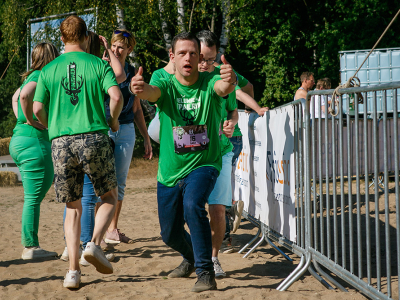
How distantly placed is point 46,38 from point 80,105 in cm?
1094

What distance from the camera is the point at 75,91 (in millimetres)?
3549

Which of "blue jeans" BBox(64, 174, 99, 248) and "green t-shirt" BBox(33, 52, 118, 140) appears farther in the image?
"blue jeans" BBox(64, 174, 99, 248)

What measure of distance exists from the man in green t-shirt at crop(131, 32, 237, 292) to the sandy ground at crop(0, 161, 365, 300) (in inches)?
15.4

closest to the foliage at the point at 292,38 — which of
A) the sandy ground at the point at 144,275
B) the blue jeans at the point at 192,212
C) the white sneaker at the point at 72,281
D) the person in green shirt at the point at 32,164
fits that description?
the sandy ground at the point at 144,275

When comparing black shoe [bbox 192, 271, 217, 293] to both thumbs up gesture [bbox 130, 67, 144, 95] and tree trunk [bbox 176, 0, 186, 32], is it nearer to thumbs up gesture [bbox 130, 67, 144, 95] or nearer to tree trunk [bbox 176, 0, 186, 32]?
thumbs up gesture [bbox 130, 67, 144, 95]

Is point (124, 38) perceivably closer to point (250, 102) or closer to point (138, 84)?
point (250, 102)

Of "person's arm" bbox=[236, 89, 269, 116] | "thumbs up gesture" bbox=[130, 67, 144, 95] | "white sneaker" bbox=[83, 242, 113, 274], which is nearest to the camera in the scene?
"thumbs up gesture" bbox=[130, 67, 144, 95]

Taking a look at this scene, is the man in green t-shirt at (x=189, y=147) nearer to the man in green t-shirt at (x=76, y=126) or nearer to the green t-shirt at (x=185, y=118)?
the green t-shirt at (x=185, y=118)

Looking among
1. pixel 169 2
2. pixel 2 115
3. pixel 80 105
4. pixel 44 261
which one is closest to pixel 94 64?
pixel 80 105

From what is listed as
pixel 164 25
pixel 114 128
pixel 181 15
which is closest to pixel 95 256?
pixel 114 128

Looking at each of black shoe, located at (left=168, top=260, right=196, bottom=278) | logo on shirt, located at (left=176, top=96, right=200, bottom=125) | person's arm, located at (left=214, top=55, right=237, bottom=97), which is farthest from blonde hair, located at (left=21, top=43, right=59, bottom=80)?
black shoe, located at (left=168, top=260, right=196, bottom=278)

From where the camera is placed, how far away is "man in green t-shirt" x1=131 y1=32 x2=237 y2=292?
133 inches

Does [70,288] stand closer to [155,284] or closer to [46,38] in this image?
[155,284]

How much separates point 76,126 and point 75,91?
0.93 ft
